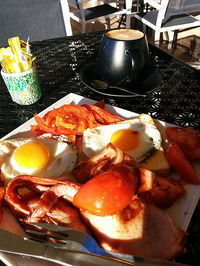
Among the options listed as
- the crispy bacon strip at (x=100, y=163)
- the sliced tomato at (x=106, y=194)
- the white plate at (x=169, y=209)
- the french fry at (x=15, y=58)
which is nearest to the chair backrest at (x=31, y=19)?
the french fry at (x=15, y=58)

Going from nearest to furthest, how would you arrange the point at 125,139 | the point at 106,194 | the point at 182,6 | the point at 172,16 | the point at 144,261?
1. the point at 144,261
2. the point at 106,194
3. the point at 125,139
4. the point at 182,6
5. the point at 172,16

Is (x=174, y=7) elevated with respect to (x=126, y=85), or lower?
lower

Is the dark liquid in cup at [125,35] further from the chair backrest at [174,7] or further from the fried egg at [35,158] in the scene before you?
the chair backrest at [174,7]

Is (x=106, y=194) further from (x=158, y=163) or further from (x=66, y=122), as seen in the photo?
(x=66, y=122)

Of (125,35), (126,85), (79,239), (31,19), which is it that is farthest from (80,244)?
(31,19)

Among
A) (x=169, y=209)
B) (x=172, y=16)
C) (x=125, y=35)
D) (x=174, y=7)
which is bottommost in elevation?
(x=172, y=16)

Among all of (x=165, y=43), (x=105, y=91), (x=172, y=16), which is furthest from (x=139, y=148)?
(x=165, y=43)

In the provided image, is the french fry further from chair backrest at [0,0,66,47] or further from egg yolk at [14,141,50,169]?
chair backrest at [0,0,66,47]

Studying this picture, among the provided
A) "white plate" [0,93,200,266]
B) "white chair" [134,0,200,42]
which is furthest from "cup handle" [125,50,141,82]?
"white chair" [134,0,200,42]
